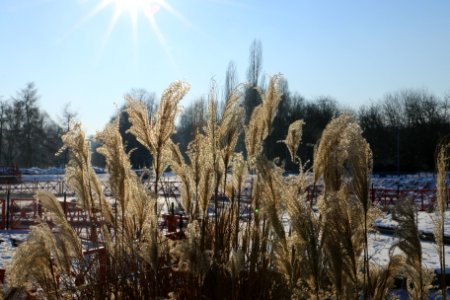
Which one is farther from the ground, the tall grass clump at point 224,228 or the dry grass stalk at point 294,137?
the dry grass stalk at point 294,137

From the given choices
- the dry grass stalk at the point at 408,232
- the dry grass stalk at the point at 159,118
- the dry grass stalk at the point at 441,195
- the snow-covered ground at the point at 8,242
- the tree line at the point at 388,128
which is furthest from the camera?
the tree line at the point at 388,128

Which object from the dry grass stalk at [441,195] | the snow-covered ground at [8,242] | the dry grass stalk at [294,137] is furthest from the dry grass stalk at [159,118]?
the snow-covered ground at [8,242]

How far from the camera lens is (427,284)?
3191 millimetres

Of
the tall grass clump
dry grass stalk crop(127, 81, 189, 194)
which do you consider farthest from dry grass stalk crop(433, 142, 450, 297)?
dry grass stalk crop(127, 81, 189, 194)

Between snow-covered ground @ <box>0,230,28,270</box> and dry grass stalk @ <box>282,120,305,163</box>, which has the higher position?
dry grass stalk @ <box>282,120,305,163</box>

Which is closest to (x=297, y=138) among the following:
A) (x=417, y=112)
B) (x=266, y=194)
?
(x=266, y=194)

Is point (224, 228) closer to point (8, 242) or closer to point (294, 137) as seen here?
point (294, 137)

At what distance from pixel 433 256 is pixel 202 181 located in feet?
23.0

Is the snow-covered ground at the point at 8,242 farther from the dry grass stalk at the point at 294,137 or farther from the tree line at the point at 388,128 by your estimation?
the tree line at the point at 388,128

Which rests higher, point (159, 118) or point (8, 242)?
point (159, 118)

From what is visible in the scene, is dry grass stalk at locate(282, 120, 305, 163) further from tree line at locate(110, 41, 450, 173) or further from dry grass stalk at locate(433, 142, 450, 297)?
tree line at locate(110, 41, 450, 173)

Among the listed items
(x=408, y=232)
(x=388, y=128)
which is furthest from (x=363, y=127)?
(x=408, y=232)

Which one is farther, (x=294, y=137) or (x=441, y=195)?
(x=294, y=137)

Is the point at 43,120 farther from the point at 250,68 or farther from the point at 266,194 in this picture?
the point at 266,194
